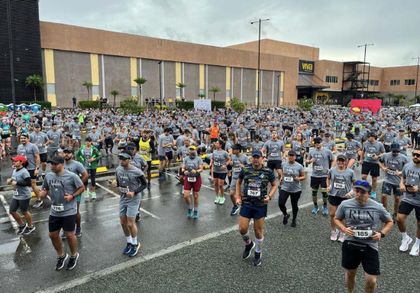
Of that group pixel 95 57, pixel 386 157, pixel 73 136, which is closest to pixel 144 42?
pixel 95 57

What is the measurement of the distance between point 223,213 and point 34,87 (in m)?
41.3

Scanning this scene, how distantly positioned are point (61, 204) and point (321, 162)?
590 centimetres

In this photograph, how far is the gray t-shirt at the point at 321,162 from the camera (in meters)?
8.05

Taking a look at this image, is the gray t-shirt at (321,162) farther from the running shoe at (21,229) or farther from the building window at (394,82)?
the building window at (394,82)

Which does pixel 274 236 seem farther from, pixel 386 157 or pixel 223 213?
pixel 386 157

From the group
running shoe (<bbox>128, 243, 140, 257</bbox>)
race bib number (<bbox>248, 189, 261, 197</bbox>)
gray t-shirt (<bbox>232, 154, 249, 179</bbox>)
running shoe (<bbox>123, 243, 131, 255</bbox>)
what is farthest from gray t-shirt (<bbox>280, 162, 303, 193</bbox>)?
running shoe (<bbox>123, 243, 131, 255</bbox>)

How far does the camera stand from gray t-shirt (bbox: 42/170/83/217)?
533 cm

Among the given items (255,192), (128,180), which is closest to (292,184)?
(255,192)

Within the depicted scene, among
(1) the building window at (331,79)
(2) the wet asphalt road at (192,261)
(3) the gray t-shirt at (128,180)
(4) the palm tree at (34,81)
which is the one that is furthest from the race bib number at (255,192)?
(1) the building window at (331,79)

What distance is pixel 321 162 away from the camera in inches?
316

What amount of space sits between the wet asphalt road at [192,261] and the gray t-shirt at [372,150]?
1.90 meters

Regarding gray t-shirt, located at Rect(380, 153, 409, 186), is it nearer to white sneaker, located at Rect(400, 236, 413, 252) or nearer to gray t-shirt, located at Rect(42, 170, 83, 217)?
white sneaker, located at Rect(400, 236, 413, 252)

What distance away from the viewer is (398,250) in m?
6.07

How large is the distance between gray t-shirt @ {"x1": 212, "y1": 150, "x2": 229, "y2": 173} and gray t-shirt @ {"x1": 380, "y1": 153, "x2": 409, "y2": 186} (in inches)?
151
